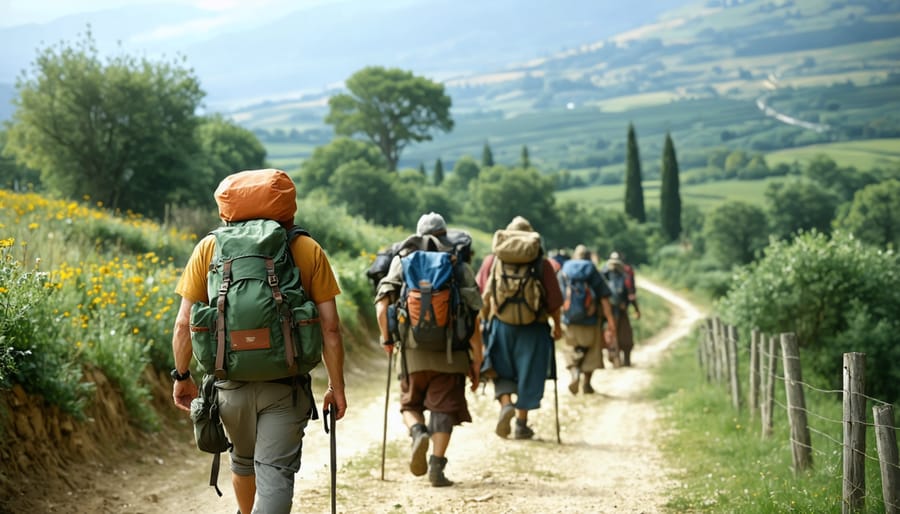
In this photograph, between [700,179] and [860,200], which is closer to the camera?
[860,200]

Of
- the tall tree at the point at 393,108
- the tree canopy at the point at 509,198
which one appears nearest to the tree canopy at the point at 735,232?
the tree canopy at the point at 509,198

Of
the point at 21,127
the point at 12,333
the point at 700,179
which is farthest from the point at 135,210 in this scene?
the point at 700,179

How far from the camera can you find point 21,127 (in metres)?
29.1

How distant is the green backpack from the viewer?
4.95 meters

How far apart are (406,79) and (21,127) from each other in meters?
67.9

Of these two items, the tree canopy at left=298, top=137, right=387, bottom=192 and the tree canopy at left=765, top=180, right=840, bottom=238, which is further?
the tree canopy at left=765, top=180, right=840, bottom=238

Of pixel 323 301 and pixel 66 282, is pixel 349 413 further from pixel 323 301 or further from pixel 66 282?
pixel 323 301

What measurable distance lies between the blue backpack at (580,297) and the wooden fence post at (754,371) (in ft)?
10.4

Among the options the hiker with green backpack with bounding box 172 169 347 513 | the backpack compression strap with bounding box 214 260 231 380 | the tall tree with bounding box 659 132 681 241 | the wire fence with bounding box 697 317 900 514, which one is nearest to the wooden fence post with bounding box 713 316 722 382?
the wire fence with bounding box 697 317 900 514

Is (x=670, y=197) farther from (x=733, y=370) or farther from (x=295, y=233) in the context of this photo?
(x=295, y=233)

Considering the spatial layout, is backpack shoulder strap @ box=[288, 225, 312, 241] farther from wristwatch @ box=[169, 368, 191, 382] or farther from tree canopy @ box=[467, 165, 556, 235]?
tree canopy @ box=[467, 165, 556, 235]

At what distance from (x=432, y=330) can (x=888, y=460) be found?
3.38 metres

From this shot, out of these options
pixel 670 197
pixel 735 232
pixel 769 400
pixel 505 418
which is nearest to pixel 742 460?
pixel 769 400

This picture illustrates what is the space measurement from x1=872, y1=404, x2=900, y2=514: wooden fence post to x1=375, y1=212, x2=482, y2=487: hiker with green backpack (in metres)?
3.09
